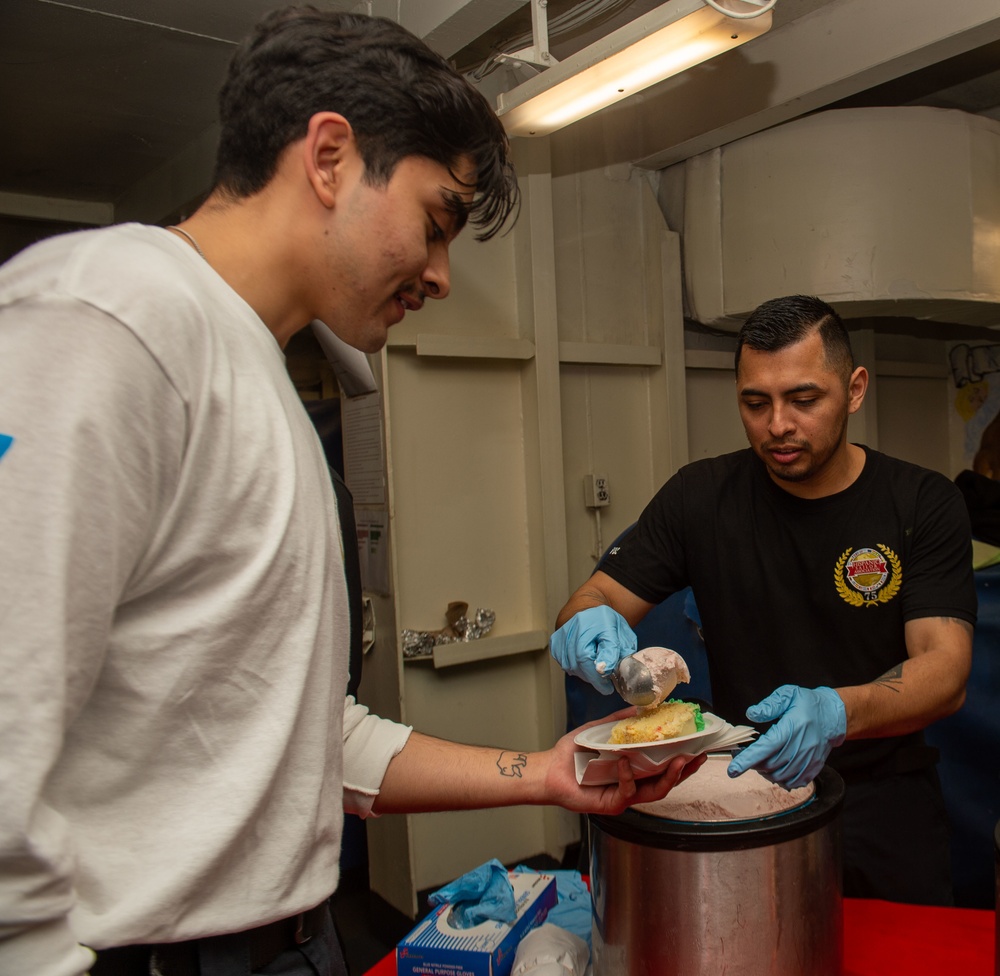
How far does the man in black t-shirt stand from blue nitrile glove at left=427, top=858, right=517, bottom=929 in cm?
41

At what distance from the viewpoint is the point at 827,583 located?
77.7 inches

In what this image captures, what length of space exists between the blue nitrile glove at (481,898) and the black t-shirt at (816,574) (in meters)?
0.77

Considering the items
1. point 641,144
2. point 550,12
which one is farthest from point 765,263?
point 550,12

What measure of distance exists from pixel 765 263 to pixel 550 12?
53.4 inches

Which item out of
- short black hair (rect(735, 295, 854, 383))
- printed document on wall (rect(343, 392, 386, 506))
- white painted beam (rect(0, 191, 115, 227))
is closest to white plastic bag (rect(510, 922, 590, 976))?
short black hair (rect(735, 295, 854, 383))

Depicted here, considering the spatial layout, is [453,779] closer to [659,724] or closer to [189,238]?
[659,724]

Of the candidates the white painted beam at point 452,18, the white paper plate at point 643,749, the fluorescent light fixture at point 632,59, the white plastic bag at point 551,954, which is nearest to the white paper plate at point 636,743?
the white paper plate at point 643,749

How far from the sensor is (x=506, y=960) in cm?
140

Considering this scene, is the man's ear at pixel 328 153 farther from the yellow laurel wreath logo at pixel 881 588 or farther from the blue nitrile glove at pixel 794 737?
the yellow laurel wreath logo at pixel 881 588

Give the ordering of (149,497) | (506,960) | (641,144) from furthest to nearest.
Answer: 1. (641,144)
2. (506,960)
3. (149,497)

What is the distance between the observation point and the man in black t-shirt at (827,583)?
1.82m

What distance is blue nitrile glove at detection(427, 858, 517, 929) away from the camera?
1469 mm

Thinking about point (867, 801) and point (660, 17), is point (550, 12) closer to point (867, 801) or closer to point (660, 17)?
point (660, 17)

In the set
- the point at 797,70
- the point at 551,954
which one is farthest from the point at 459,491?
the point at 551,954
